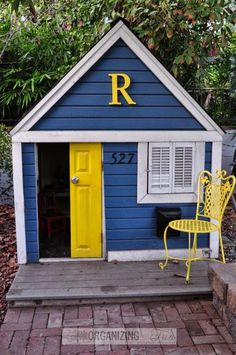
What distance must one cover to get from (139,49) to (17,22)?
14.7 feet

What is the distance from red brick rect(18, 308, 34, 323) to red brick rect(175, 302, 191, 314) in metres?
1.46

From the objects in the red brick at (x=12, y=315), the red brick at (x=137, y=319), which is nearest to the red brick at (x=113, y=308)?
the red brick at (x=137, y=319)

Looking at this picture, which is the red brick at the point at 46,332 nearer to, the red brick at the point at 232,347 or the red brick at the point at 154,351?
the red brick at the point at 154,351

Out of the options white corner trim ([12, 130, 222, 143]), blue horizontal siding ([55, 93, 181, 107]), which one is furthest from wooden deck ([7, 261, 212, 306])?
blue horizontal siding ([55, 93, 181, 107])

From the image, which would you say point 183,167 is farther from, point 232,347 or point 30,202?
point 232,347

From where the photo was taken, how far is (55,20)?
830cm

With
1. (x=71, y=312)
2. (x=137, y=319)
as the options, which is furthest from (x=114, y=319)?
(x=71, y=312)

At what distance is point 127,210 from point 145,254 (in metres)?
0.62

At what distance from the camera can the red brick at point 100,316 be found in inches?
146

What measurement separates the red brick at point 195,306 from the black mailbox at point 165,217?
1058 mm

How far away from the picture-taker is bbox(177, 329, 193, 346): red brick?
3.36 metres

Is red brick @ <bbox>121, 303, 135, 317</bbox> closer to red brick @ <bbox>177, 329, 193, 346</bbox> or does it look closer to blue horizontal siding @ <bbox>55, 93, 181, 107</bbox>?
red brick @ <bbox>177, 329, 193, 346</bbox>

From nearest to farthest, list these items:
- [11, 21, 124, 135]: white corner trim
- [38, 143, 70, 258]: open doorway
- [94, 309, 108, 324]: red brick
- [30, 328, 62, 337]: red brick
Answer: [30, 328, 62, 337]: red brick
[94, 309, 108, 324]: red brick
[11, 21, 124, 135]: white corner trim
[38, 143, 70, 258]: open doorway

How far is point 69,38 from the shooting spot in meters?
8.02
